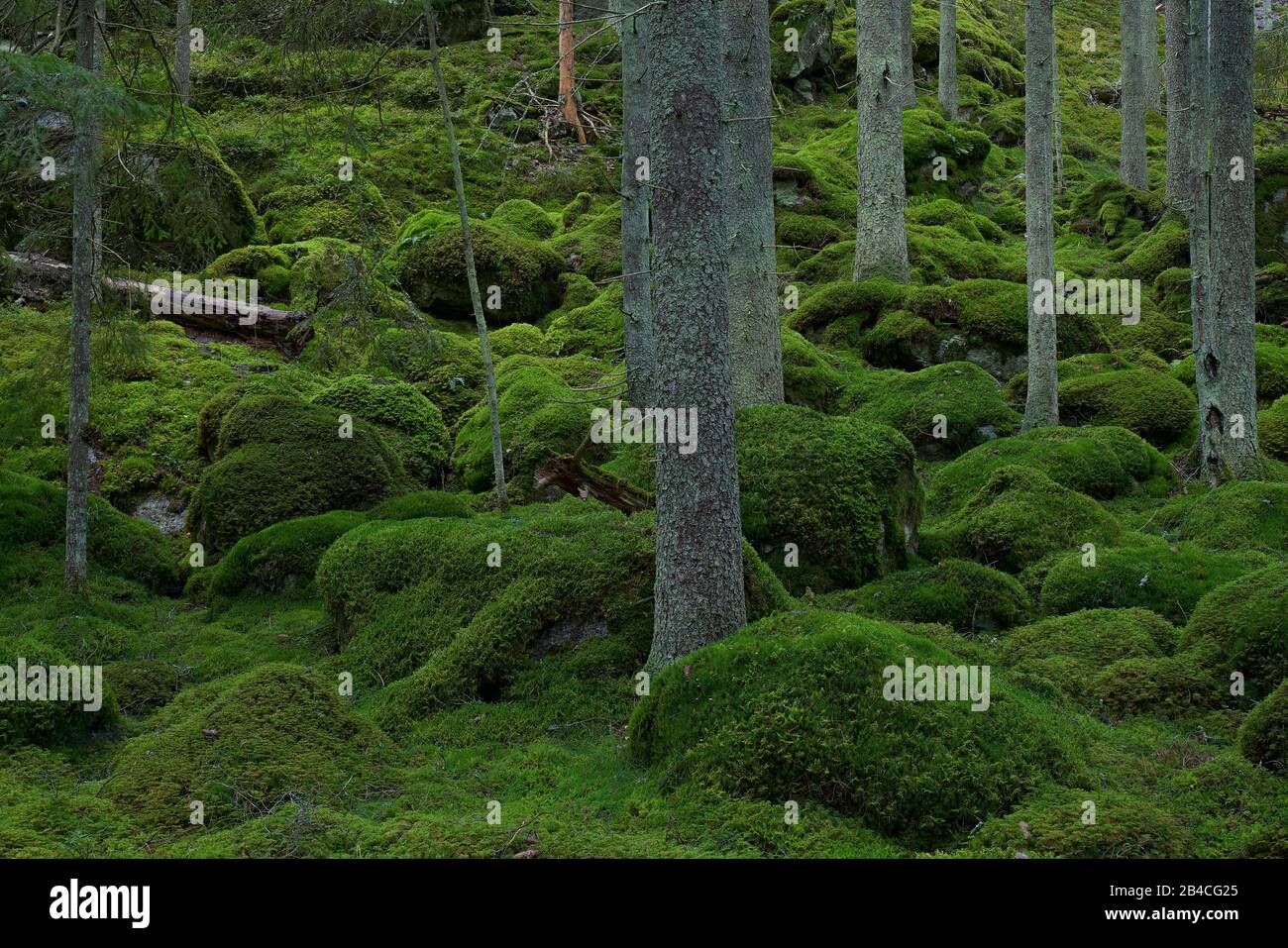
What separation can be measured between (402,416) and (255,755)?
8.29 metres

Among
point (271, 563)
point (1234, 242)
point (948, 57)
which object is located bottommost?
point (271, 563)

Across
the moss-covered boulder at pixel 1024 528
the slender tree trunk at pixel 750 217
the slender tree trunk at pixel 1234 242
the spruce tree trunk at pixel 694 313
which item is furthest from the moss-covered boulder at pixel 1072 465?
the spruce tree trunk at pixel 694 313

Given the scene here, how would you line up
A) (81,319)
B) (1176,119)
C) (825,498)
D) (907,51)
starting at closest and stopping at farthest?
(825,498) < (81,319) < (1176,119) < (907,51)

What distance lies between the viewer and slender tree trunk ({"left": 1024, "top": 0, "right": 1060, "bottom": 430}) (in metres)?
13.8

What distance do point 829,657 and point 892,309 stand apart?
39.3 ft

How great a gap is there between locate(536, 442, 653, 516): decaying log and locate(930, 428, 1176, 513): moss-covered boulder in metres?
4.20

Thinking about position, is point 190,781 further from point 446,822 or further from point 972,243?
point 972,243

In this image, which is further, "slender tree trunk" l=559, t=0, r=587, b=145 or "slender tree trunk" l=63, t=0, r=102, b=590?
"slender tree trunk" l=559, t=0, r=587, b=145

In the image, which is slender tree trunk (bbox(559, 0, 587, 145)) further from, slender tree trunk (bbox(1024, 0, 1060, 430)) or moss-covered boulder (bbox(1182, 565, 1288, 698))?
moss-covered boulder (bbox(1182, 565, 1288, 698))

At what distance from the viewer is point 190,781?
21.1 ft

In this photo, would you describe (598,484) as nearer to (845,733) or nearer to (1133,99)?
(845,733)

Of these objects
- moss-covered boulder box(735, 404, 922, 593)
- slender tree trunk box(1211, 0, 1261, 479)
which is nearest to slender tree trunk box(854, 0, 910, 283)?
slender tree trunk box(1211, 0, 1261, 479)

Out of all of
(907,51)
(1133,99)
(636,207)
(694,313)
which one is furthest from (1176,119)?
(694,313)

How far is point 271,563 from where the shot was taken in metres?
11.4
